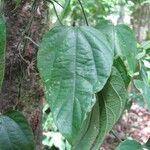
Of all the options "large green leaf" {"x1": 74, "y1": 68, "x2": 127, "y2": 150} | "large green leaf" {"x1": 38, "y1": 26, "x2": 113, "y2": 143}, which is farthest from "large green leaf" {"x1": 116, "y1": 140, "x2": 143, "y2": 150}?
"large green leaf" {"x1": 38, "y1": 26, "x2": 113, "y2": 143}

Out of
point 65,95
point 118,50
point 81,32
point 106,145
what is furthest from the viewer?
point 106,145

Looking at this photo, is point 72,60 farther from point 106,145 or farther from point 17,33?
point 106,145

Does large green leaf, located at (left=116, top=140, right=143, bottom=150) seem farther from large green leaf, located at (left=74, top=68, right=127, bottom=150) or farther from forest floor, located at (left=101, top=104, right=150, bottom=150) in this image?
forest floor, located at (left=101, top=104, right=150, bottom=150)

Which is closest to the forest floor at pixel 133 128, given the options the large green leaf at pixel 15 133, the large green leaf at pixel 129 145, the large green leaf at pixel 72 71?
the large green leaf at pixel 129 145

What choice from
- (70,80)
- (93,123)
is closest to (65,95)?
(70,80)

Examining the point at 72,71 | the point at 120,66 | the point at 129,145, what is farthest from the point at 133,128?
the point at 72,71

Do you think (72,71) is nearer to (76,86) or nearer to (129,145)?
(76,86)
